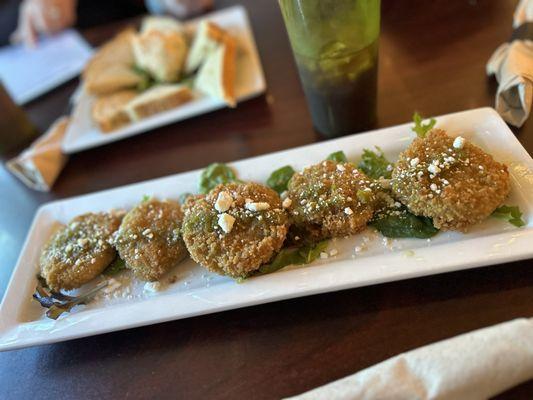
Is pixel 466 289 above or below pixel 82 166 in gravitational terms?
below

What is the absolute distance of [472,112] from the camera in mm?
1479

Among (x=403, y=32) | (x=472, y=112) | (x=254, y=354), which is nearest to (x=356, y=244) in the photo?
(x=254, y=354)

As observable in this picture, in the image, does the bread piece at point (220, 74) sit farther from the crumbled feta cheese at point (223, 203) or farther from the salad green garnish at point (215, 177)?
the crumbled feta cheese at point (223, 203)

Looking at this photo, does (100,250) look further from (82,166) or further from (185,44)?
(185,44)

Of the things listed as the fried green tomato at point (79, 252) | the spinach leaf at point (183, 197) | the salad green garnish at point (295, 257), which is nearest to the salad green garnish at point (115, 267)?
the fried green tomato at point (79, 252)

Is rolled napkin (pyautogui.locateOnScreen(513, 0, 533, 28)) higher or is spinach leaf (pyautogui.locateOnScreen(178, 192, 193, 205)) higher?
rolled napkin (pyautogui.locateOnScreen(513, 0, 533, 28))

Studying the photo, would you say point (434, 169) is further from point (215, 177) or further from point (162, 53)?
point (162, 53)

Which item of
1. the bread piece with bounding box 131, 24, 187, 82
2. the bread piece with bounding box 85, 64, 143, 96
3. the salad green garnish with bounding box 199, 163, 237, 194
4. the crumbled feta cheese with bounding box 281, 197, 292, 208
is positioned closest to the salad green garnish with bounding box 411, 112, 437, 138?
the crumbled feta cheese with bounding box 281, 197, 292, 208

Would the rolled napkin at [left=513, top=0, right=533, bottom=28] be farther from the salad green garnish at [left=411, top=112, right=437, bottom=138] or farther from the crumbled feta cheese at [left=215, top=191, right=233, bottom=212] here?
the crumbled feta cheese at [left=215, top=191, right=233, bottom=212]

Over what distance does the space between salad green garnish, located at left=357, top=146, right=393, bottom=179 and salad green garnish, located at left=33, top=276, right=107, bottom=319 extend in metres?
0.99

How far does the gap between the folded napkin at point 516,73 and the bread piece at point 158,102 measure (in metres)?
1.41

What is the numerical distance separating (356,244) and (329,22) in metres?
0.73

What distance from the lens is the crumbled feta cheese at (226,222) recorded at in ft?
4.32

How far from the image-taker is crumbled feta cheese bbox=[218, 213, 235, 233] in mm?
1316
